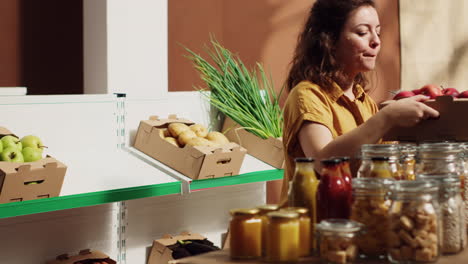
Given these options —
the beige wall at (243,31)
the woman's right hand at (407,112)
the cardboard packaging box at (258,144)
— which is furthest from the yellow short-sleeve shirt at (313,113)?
the beige wall at (243,31)

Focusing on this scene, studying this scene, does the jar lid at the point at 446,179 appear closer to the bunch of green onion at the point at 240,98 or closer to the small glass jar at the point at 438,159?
the small glass jar at the point at 438,159

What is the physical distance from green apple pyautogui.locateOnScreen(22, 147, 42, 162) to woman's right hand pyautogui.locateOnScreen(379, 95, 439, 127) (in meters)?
1.53

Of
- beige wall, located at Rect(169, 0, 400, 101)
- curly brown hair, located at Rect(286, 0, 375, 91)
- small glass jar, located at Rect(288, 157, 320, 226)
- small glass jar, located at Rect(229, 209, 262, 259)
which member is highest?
beige wall, located at Rect(169, 0, 400, 101)

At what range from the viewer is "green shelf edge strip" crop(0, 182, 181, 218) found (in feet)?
8.43

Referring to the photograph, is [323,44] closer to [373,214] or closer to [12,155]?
[373,214]

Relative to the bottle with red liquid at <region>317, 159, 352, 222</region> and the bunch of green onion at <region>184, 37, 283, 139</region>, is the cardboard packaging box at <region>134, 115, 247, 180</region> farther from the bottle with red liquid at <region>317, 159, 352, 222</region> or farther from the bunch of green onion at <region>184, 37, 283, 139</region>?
the bottle with red liquid at <region>317, 159, 352, 222</region>

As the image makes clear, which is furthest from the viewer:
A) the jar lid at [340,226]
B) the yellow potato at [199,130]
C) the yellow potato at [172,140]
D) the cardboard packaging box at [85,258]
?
the yellow potato at [199,130]

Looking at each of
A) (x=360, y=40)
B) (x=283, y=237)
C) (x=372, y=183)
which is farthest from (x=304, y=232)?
(x=360, y=40)

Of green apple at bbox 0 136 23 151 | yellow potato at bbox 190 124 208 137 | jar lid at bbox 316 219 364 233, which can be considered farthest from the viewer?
yellow potato at bbox 190 124 208 137

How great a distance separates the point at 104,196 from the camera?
2.82 m

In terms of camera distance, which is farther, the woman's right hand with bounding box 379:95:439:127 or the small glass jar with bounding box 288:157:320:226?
the woman's right hand with bounding box 379:95:439:127

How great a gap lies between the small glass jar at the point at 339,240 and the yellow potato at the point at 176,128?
2033 millimetres

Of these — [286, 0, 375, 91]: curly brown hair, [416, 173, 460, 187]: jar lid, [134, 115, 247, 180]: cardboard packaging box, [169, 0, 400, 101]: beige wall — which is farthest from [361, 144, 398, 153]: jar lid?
[169, 0, 400, 101]: beige wall

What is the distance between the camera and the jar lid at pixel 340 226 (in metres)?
1.29
